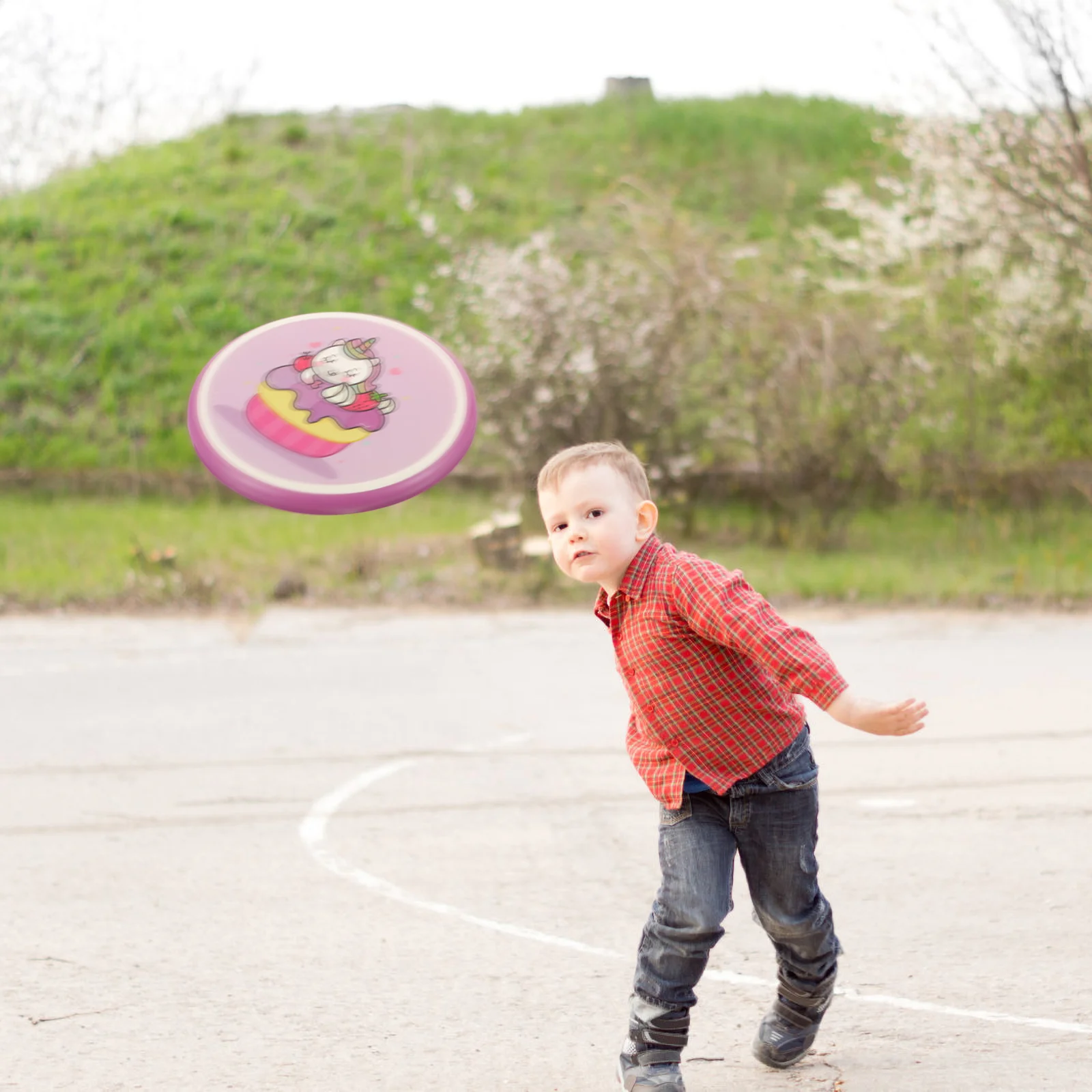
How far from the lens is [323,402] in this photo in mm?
3584

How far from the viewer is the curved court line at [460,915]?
11.9ft

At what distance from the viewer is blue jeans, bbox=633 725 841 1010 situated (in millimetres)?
3018

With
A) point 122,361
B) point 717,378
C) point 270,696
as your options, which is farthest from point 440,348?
point 122,361

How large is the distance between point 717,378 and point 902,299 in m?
2.81

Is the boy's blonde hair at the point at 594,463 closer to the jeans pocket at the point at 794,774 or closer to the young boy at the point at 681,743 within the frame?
the young boy at the point at 681,743

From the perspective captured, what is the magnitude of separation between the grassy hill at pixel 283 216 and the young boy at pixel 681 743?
14566mm

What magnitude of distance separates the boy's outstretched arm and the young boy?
7.3 inches

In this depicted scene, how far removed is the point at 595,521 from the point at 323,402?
2.95 feet

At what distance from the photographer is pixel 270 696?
8.52 metres

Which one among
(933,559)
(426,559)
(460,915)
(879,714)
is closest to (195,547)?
(426,559)

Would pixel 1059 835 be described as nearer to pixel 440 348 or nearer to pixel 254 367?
pixel 440 348

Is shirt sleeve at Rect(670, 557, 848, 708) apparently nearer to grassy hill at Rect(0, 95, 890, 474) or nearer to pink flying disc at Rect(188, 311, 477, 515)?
pink flying disc at Rect(188, 311, 477, 515)

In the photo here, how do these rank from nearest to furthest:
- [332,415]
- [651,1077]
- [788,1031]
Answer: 1. [651,1077]
2. [788,1031]
3. [332,415]

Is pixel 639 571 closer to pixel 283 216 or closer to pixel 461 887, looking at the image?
pixel 461 887
